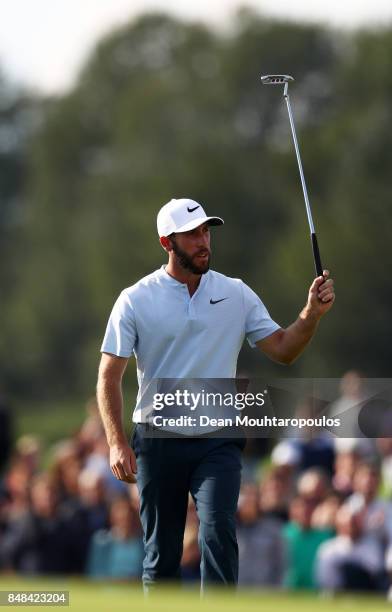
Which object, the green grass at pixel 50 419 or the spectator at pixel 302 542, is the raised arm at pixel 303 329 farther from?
the green grass at pixel 50 419

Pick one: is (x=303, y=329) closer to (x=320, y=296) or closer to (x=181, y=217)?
(x=320, y=296)

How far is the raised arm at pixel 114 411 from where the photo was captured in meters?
8.45

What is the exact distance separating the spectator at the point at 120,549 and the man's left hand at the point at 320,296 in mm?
5534

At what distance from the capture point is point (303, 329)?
28.5 ft

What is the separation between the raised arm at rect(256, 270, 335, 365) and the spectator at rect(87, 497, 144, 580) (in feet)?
17.0

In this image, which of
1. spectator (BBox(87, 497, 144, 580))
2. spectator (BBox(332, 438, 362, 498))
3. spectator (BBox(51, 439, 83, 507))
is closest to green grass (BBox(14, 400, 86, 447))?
spectator (BBox(51, 439, 83, 507))

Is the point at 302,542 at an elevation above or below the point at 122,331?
below

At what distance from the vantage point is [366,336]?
4309cm

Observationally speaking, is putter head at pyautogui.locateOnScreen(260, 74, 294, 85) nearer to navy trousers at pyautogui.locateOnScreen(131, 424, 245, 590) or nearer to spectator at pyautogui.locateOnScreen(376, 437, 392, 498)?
navy trousers at pyautogui.locateOnScreen(131, 424, 245, 590)

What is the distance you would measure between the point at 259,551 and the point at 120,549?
1236 millimetres

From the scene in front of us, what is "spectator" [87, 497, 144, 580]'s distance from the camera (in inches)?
540

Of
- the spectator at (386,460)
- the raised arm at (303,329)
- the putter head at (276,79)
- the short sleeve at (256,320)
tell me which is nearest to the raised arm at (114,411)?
the short sleeve at (256,320)

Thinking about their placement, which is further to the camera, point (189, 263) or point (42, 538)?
point (42, 538)

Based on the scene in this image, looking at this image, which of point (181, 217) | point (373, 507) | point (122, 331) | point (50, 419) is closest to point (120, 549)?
point (373, 507)
